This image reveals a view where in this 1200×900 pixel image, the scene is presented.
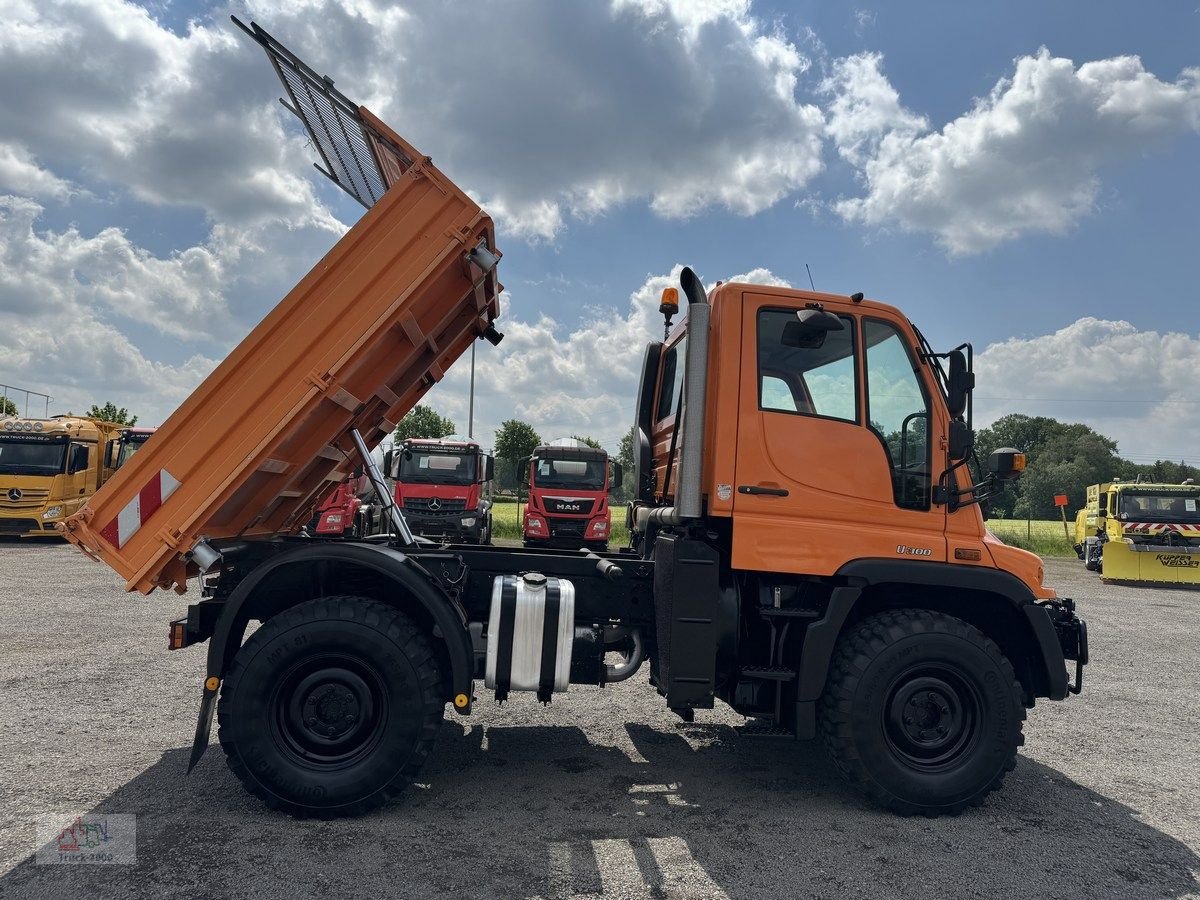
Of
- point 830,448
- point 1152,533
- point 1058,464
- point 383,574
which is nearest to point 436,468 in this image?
point 383,574

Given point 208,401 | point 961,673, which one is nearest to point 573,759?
point 961,673

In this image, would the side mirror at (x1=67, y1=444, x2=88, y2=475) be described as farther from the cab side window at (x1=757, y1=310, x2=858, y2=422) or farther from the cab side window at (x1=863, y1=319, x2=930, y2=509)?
the cab side window at (x1=863, y1=319, x2=930, y2=509)

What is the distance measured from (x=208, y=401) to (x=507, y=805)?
275cm

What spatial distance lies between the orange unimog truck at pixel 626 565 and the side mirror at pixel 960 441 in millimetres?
18

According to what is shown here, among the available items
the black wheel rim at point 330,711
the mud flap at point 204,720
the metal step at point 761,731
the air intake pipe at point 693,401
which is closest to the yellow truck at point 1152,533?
the metal step at point 761,731

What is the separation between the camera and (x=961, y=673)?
172 inches

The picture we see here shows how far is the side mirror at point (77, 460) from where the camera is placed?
19.8 meters

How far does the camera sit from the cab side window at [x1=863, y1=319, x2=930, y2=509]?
4.55m

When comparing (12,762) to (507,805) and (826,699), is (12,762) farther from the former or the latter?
(826,699)

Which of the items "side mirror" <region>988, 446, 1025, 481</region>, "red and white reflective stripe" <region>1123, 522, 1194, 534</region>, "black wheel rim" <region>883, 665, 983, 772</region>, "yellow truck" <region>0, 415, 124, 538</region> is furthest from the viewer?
"yellow truck" <region>0, 415, 124, 538</region>

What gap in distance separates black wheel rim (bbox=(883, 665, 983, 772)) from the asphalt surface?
0.35 metres

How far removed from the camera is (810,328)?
14.3 ft

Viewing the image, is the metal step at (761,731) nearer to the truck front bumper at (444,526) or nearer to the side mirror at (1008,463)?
the side mirror at (1008,463)

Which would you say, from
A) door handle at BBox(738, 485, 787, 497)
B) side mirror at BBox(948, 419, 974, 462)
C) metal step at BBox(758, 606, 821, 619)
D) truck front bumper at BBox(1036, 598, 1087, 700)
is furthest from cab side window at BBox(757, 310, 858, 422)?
truck front bumper at BBox(1036, 598, 1087, 700)
